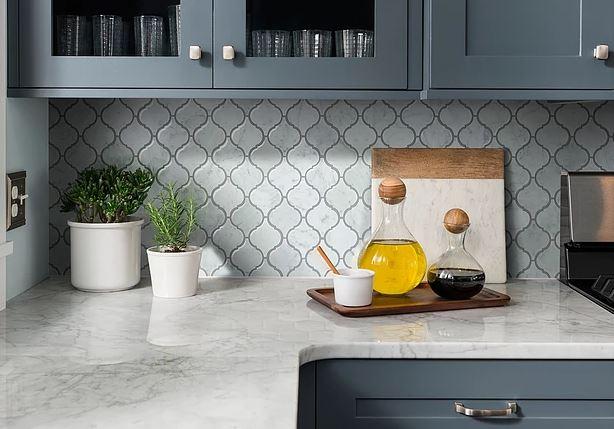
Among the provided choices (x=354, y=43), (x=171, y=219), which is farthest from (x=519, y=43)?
(x=171, y=219)

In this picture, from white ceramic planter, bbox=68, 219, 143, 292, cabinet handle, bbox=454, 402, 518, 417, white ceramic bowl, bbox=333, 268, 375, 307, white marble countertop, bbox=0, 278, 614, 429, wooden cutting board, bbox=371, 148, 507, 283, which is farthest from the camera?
wooden cutting board, bbox=371, 148, 507, 283

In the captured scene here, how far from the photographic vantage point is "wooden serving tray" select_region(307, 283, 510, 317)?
77.9 inches

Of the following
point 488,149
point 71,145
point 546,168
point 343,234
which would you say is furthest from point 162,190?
point 546,168

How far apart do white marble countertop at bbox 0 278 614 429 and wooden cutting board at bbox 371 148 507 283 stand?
0.15 m

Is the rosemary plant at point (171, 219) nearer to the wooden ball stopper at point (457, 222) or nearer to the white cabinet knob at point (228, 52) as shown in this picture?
the white cabinet knob at point (228, 52)

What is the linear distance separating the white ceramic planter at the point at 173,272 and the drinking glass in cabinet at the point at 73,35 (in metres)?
0.53

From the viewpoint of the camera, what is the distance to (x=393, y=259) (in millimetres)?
2098

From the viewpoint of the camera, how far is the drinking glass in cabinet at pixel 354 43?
2.08 meters

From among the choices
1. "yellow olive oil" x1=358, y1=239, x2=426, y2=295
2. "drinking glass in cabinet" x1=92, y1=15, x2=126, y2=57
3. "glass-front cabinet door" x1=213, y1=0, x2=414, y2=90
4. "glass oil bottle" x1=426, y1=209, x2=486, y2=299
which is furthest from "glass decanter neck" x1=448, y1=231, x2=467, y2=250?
"drinking glass in cabinet" x1=92, y1=15, x2=126, y2=57

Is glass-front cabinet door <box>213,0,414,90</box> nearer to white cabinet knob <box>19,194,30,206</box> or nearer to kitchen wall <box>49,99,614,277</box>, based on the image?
kitchen wall <box>49,99,614,277</box>

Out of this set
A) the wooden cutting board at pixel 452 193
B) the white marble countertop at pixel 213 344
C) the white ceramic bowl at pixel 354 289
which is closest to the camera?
the white marble countertop at pixel 213 344

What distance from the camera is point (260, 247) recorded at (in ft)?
8.07

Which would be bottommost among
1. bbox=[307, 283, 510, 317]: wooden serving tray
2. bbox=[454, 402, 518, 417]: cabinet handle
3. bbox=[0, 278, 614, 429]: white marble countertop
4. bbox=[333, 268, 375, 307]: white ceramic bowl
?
bbox=[454, 402, 518, 417]: cabinet handle

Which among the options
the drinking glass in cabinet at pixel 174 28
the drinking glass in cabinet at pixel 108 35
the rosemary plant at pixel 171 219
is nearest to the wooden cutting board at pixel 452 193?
the rosemary plant at pixel 171 219
